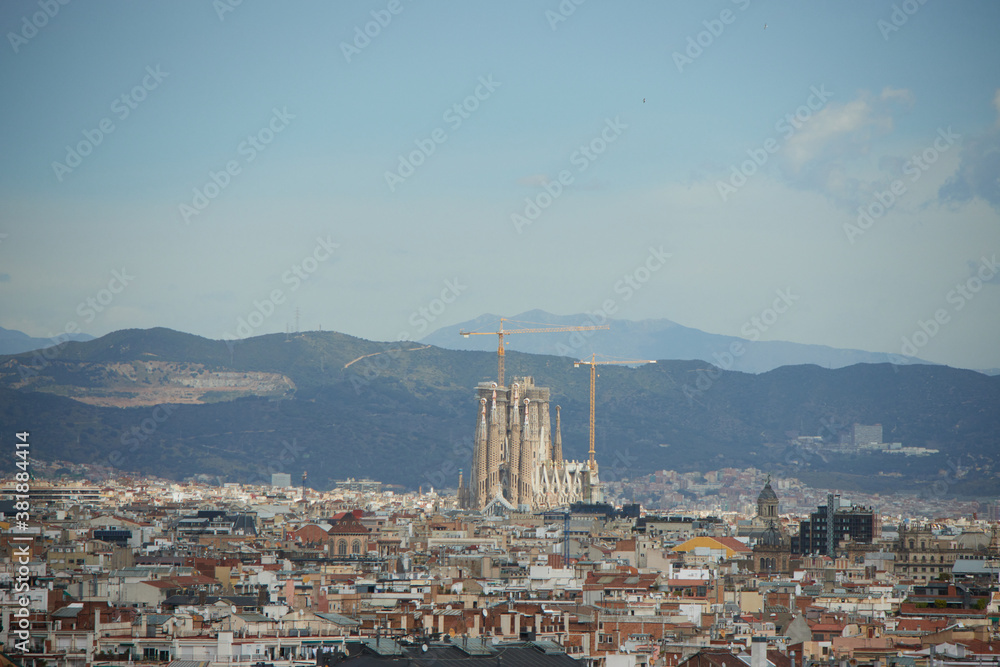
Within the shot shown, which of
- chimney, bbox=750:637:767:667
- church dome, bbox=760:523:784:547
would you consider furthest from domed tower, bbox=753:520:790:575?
chimney, bbox=750:637:767:667

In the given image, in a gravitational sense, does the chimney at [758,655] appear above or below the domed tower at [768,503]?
below

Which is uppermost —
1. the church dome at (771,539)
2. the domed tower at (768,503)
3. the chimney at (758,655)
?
the domed tower at (768,503)

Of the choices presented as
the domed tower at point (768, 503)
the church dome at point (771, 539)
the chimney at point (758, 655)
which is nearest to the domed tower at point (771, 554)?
the church dome at point (771, 539)

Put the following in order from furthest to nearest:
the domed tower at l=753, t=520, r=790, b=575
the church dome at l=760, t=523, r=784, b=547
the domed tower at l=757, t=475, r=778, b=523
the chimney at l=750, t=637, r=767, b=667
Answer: the domed tower at l=757, t=475, r=778, b=523
the church dome at l=760, t=523, r=784, b=547
the domed tower at l=753, t=520, r=790, b=575
the chimney at l=750, t=637, r=767, b=667

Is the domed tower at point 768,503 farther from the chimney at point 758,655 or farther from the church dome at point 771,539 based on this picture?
the chimney at point 758,655

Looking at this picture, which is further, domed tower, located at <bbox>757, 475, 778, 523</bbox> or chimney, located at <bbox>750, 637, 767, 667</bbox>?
domed tower, located at <bbox>757, 475, 778, 523</bbox>

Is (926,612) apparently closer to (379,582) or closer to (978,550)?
(379,582)

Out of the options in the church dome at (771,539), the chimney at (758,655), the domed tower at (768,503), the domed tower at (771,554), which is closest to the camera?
the chimney at (758,655)

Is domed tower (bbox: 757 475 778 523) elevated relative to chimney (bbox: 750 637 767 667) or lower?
elevated

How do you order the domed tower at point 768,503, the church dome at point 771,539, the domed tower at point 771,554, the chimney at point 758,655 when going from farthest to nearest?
the domed tower at point 768,503 → the church dome at point 771,539 → the domed tower at point 771,554 → the chimney at point 758,655

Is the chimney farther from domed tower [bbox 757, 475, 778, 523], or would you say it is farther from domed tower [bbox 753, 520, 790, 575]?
domed tower [bbox 757, 475, 778, 523]

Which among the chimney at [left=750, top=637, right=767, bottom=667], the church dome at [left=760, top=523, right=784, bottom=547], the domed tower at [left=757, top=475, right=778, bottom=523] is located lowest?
the chimney at [left=750, top=637, right=767, bottom=667]
